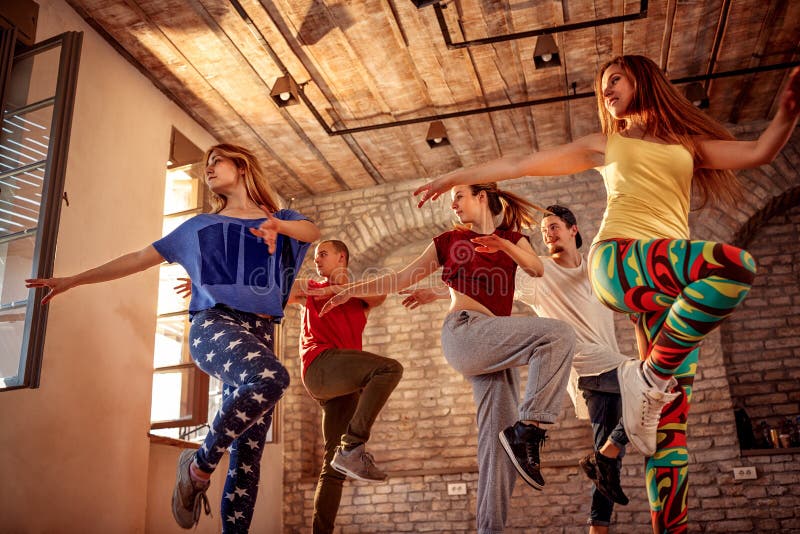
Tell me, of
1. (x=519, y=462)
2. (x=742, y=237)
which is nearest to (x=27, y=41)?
(x=519, y=462)

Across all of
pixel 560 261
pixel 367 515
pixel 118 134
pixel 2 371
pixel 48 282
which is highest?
pixel 118 134

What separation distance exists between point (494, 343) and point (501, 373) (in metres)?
0.21

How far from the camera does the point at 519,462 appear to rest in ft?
8.39

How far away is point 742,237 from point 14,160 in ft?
18.9

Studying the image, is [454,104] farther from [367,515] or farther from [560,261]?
[367,515]

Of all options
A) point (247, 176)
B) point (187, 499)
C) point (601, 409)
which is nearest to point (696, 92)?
point (601, 409)

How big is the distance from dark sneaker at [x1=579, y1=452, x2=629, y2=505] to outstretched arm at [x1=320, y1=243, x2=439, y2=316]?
1.05 metres

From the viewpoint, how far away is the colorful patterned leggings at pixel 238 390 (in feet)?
8.17

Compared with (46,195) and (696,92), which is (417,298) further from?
(696,92)

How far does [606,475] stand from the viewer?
295cm

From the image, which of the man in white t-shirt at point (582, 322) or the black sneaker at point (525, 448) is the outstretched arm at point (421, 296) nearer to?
the man in white t-shirt at point (582, 322)

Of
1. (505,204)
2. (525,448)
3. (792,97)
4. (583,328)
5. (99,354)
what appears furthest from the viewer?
(99,354)

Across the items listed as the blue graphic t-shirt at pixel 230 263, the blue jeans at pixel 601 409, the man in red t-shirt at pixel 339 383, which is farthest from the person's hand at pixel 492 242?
the blue jeans at pixel 601 409

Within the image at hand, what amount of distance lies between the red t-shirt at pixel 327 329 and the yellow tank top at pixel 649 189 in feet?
5.65
